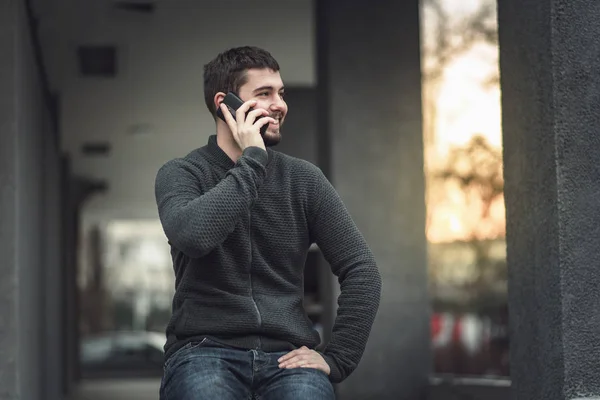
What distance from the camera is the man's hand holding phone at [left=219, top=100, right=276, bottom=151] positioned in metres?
3.30

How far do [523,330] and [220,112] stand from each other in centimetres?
191

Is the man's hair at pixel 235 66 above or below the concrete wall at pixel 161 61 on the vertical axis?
below

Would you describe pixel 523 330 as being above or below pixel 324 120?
below

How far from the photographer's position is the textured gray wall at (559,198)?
13.5 ft

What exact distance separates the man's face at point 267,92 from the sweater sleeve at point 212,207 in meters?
0.20

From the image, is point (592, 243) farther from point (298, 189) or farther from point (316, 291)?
point (316, 291)

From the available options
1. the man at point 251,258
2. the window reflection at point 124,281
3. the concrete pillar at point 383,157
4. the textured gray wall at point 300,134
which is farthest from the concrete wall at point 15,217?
the window reflection at point 124,281

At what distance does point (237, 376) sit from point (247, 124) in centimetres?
79

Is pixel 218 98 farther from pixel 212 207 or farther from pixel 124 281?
pixel 124 281

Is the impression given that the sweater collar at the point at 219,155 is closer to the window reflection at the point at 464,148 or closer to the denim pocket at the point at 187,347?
the denim pocket at the point at 187,347

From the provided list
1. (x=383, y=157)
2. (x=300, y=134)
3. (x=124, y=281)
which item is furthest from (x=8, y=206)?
(x=124, y=281)

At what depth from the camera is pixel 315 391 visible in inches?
125

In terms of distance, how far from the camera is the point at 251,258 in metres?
3.30

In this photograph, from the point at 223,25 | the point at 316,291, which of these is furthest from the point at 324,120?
the point at 316,291
